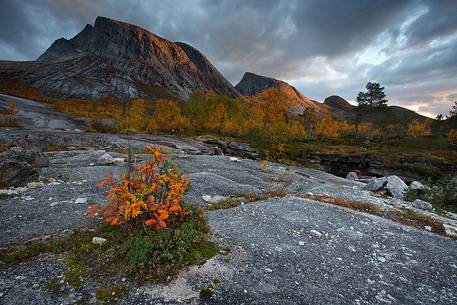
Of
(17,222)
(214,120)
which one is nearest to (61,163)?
(17,222)

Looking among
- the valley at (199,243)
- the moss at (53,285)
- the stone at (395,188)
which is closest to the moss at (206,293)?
the valley at (199,243)

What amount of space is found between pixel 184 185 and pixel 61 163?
17.1m

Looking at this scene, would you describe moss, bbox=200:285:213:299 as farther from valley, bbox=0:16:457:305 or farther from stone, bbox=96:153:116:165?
stone, bbox=96:153:116:165

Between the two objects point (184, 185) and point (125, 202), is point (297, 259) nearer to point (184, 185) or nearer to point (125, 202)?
point (184, 185)

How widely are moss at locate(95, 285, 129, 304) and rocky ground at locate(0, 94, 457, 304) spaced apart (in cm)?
11

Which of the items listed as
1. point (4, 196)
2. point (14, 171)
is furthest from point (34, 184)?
point (4, 196)

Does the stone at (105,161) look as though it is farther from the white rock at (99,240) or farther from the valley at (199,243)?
the white rock at (99,240)

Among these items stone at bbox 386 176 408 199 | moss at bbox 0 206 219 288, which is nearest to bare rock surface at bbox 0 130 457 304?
moss at bbox 0 206 219 288

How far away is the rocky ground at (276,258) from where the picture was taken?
18.1ft

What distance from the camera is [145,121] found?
7369cm

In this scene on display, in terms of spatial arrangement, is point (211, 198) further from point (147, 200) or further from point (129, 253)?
point (129, 253)

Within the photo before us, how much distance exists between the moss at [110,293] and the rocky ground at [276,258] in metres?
0.11

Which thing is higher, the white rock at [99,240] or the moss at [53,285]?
the white rock at [99,240]

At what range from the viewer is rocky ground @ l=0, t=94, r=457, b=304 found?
18.1 feet
